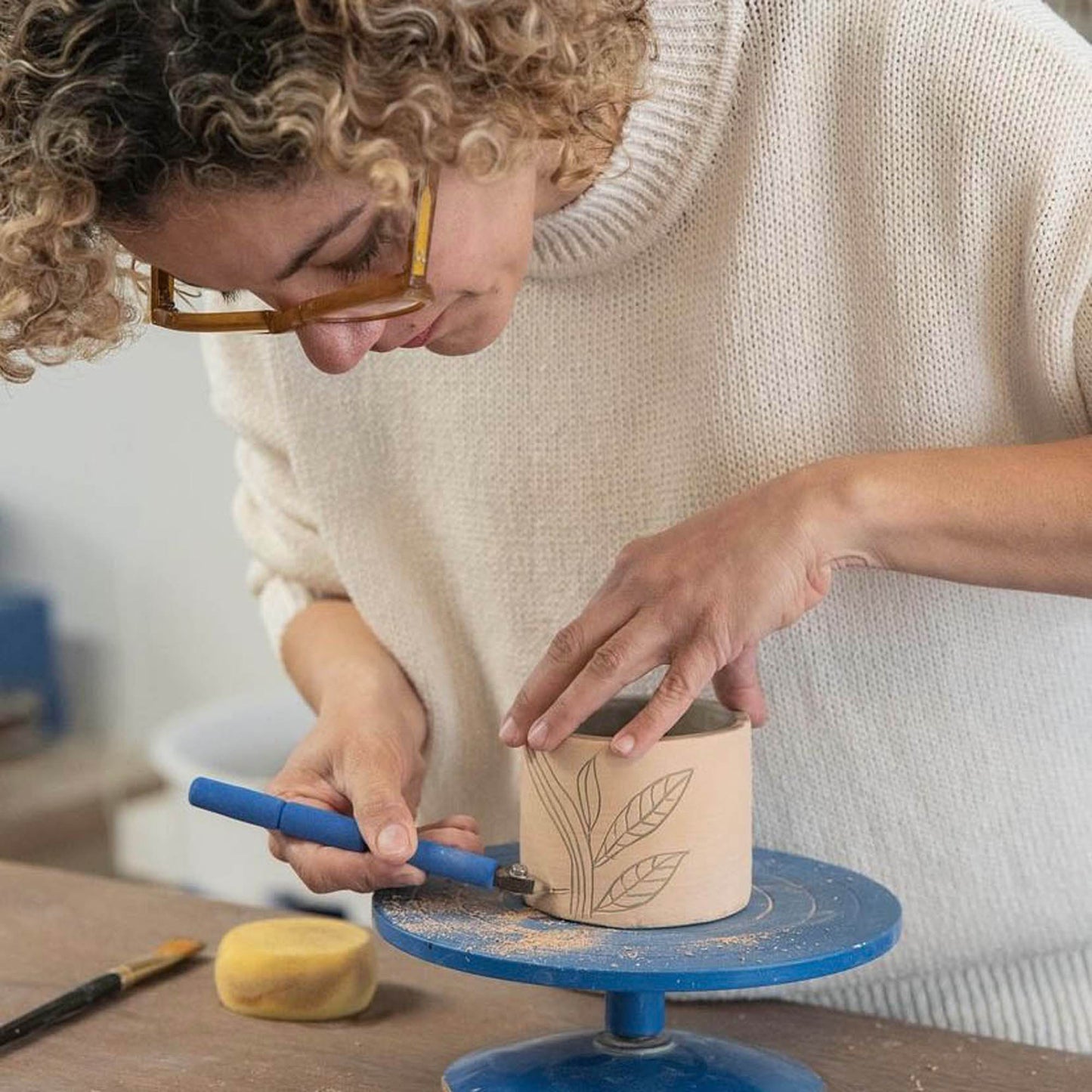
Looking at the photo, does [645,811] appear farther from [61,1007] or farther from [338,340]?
[61,1007]

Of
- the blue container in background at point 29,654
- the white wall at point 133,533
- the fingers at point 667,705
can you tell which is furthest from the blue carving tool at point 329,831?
the blue container in background at point 29,654

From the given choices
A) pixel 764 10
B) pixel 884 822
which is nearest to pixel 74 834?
pixel 884 822

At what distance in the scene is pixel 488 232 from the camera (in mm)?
984

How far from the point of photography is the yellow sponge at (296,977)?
3.77 ft

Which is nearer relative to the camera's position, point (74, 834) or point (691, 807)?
point (691, 807)

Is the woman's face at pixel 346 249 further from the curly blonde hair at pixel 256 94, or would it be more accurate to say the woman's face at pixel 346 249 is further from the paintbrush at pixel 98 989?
the paintbrush at pixel 98 989

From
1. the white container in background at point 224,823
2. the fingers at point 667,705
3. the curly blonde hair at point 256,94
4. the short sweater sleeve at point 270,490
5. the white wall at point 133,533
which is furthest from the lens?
the white wall at point 133,533

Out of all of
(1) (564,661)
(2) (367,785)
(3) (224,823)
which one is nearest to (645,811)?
(1) (564,661)

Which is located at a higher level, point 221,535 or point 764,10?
point 764,10

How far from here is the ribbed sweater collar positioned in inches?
43.6

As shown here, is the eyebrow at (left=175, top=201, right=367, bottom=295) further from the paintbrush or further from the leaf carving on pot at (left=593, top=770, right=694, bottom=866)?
the paintbrush

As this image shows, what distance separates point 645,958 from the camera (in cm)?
90

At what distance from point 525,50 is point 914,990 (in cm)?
76

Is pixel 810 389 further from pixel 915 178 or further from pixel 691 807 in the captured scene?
pixel 691 807
